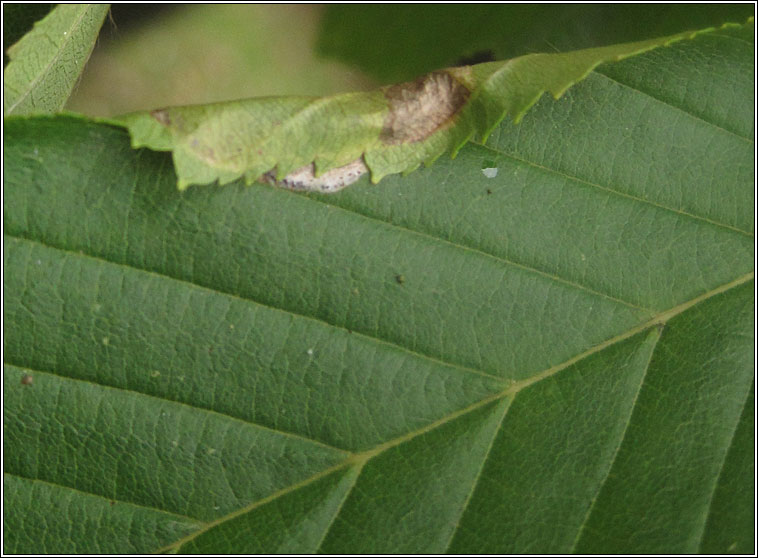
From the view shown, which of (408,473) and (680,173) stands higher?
(680,173)

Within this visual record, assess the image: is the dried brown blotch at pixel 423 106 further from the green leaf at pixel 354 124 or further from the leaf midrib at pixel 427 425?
the leaf midrib at pixel 427 425

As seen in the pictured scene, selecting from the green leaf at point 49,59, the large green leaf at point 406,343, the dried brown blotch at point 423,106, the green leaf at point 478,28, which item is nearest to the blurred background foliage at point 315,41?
the green leaf at point 478,28

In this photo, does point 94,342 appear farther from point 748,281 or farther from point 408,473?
point 748,281

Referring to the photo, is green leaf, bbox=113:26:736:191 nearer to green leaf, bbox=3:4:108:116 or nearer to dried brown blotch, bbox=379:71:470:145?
dried brown blotch, bbox=379:71:470:145

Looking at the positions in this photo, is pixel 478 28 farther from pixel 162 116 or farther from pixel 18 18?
pixel 18 18

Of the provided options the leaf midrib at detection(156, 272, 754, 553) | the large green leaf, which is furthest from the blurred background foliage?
the leaf midrib at detection(156, 272, 754, 553)

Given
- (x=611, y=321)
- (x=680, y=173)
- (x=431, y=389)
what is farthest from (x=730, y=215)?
(x=431, y=389)
